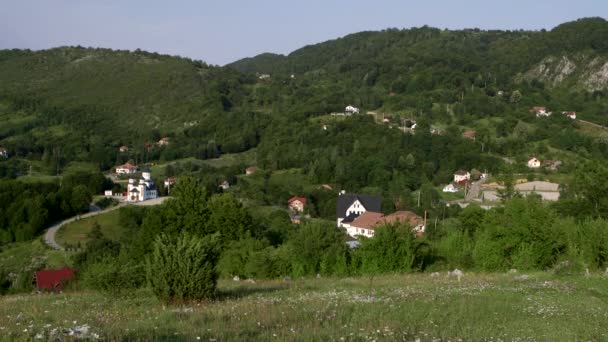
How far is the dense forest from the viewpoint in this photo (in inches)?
871

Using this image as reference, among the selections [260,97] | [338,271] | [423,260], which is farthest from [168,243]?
[260,97]

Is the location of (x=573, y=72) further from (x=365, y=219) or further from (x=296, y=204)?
(x=365, y=219)

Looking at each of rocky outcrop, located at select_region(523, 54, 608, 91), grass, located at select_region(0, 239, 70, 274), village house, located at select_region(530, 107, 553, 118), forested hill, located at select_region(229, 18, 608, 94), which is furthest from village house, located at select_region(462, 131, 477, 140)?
rocky outcrop, located at select_region(523, 54, 608, 91)

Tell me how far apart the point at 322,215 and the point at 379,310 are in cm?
6224

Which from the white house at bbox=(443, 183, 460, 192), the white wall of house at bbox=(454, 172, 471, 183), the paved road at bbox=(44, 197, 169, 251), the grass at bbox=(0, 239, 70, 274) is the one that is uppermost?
the white wall of house at bbox=(454, 172, 471, 183)

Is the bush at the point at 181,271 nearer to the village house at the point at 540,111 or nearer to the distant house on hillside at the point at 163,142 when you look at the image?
the village house at the point at 540,111

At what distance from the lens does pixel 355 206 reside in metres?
68.4

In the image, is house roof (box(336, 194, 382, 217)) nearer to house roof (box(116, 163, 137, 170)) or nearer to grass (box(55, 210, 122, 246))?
grass (box(55, 210, 122, 246))

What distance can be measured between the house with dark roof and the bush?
2205 inches

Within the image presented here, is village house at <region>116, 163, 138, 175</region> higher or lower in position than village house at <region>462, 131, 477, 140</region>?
lower

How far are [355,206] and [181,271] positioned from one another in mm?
57741

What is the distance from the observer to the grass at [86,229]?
5522 cm

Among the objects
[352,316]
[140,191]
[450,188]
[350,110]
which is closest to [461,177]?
[450,188]

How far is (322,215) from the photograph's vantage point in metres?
71.6
